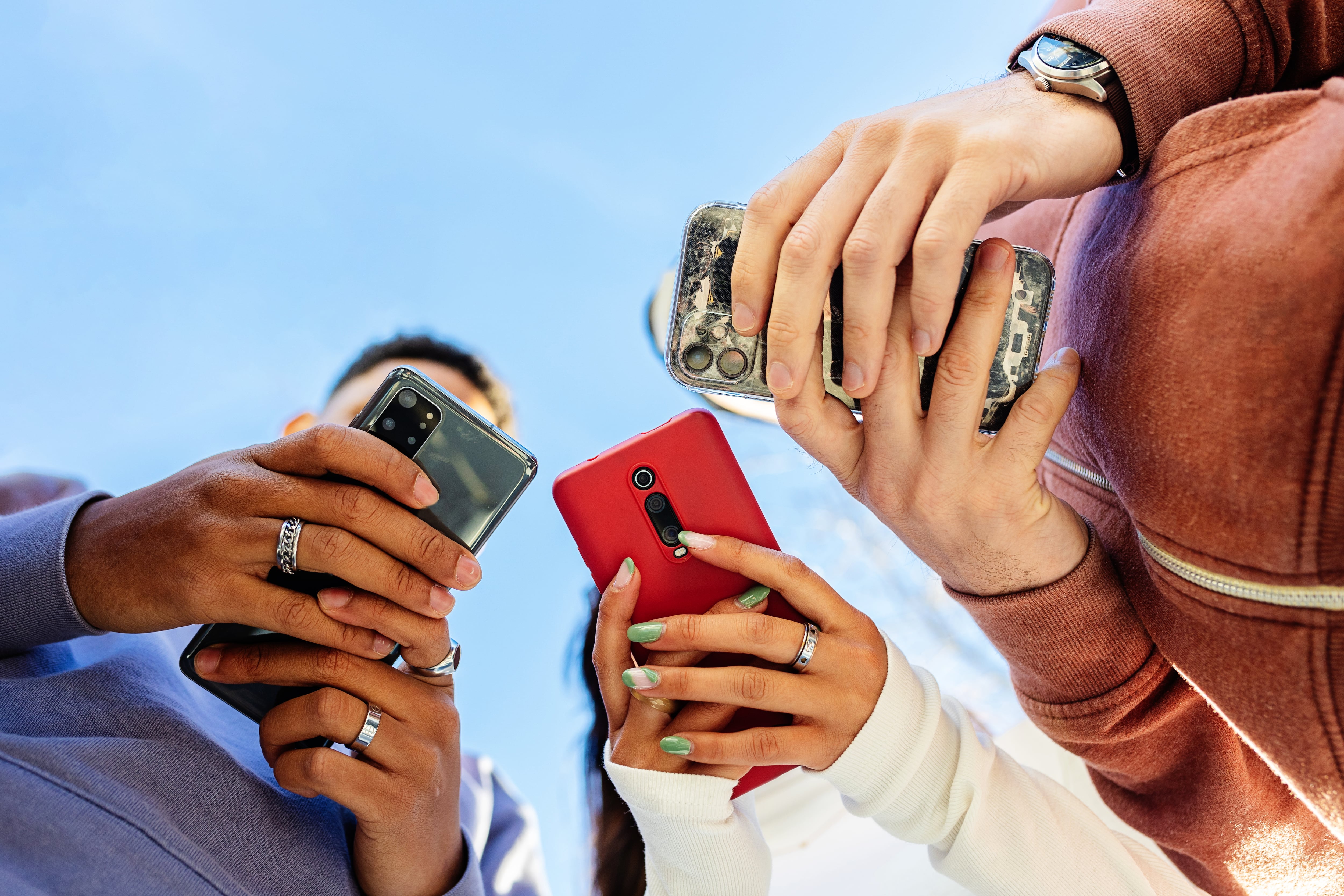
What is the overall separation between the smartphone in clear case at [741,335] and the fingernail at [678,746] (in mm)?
Answer: 332

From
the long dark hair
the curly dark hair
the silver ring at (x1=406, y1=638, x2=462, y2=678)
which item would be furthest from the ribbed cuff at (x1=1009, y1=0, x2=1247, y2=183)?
the curly dark hair

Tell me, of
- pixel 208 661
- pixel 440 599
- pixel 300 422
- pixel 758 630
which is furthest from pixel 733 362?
pixel 300 422

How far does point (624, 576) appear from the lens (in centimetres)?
70

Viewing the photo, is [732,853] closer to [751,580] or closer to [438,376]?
[751,580]

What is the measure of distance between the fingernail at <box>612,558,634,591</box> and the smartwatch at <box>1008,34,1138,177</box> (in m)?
0.57

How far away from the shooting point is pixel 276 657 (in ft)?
2.25

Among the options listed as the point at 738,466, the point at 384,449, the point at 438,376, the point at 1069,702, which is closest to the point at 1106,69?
the point at 738,466

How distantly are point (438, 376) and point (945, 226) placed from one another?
1.16 meters

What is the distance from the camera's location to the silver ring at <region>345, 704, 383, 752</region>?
0.68m

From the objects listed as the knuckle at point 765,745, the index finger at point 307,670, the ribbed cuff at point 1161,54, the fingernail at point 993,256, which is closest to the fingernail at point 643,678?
the knuckle at point 765,745

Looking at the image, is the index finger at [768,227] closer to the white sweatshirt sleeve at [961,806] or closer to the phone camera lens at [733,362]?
the phone camera lens at [733,362]

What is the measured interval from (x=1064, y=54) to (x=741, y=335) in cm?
37

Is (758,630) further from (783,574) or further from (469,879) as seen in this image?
(469,879)

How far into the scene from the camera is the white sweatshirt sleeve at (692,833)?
663 millimetres
